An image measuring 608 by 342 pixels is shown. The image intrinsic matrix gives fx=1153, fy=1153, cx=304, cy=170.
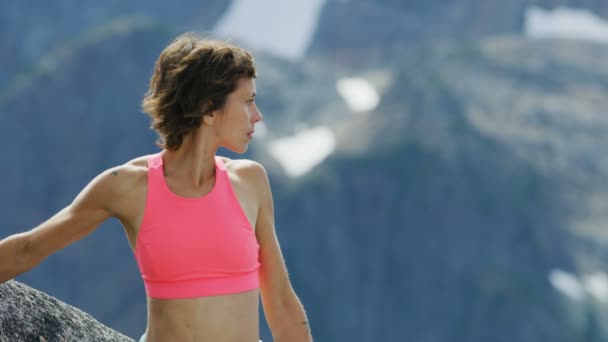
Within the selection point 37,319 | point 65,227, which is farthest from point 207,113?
point 37,319

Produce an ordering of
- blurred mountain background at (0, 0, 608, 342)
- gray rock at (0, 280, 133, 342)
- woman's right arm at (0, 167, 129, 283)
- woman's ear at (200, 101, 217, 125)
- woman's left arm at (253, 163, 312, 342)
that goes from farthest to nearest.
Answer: blurred mountain background at (0, 0, 608, 342) → gray rock at (0, 280, 133, 342) → woman's left arm at (253, 163, 312, 342) → woman's ear at (200, 101, 217, 125) → woman's right arm at (0, 167, 129, 283)

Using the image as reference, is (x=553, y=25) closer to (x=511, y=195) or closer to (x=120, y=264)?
(x=511, y=195)

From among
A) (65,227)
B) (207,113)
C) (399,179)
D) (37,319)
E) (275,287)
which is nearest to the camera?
(65,227)

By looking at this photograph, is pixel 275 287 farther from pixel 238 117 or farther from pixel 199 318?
pixel 238 117

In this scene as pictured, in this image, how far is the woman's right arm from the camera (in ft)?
10.8

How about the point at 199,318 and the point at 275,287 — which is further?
the point at 275,287

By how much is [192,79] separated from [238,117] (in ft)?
0.63

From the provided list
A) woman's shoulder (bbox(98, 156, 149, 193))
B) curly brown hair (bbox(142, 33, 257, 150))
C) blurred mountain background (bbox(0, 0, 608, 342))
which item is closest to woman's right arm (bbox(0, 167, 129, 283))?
woman's shoulder (bbox(98, 156, 149, 193))

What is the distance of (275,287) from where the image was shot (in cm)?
360

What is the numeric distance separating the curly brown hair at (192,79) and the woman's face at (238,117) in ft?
0.08

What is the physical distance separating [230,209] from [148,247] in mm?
265

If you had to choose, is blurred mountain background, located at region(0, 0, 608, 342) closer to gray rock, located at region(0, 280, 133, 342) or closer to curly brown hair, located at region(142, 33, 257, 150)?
gray rock, located at region(0, 280, 133, 342)

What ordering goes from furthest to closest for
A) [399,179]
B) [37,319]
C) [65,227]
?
[399,179] → [37,319] → [65,227]

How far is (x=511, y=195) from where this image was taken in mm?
49750
